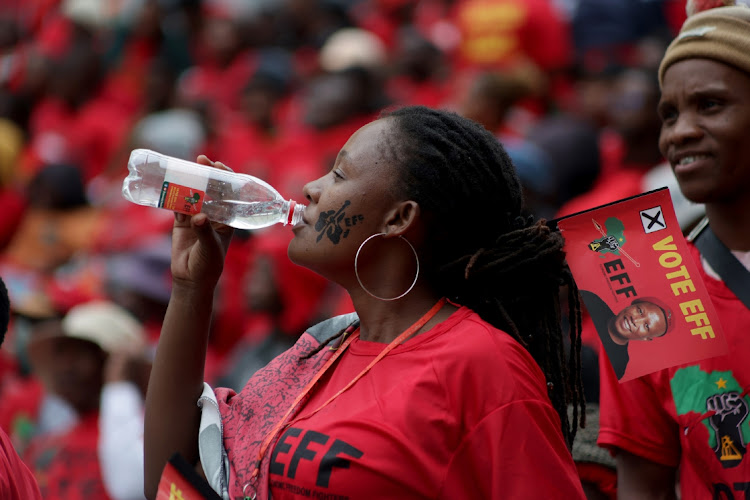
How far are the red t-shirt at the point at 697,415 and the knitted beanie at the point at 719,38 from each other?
0.55 meters

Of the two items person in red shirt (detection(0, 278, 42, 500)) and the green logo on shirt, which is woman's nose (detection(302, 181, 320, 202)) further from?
the green logo on shirt

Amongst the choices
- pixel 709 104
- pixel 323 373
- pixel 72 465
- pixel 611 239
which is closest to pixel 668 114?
pixel 709 104

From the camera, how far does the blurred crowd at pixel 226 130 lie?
436cm

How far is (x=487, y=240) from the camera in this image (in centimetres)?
242

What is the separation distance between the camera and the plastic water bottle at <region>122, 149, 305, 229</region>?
8.30 feet

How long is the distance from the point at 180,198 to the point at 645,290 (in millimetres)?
1221

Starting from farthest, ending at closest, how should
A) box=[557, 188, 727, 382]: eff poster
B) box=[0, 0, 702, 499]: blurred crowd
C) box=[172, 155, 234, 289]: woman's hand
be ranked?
1. box=[0, 0, 702, 499]: blurred crowd
2. box=[172, 155, 234, 289]: woman's hand
3. box=[557, 188, 727, 382]: eff poster

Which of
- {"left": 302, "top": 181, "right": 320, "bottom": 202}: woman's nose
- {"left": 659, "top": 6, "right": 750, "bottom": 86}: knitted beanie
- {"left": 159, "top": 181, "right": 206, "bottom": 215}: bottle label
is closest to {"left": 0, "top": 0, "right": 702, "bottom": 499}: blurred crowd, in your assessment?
{"left": 659, "top": 6, "right": 750, "bottom": 86}: knitted beanie

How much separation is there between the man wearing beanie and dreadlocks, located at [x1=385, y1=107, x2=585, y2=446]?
295 millimetres

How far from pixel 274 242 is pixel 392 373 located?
3091mm

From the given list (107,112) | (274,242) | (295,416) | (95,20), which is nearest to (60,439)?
(274,242)

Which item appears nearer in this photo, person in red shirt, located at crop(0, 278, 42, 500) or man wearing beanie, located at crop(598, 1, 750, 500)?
person in red shirt, located at crop(0, 278, 42, 500)

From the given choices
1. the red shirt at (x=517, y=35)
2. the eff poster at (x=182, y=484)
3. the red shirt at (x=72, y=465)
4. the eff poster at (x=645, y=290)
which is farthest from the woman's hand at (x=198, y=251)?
the red shirt at (x=517, y=35)

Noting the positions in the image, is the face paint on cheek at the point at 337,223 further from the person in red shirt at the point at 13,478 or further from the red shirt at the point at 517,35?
the red shirt at the point at 517,35
